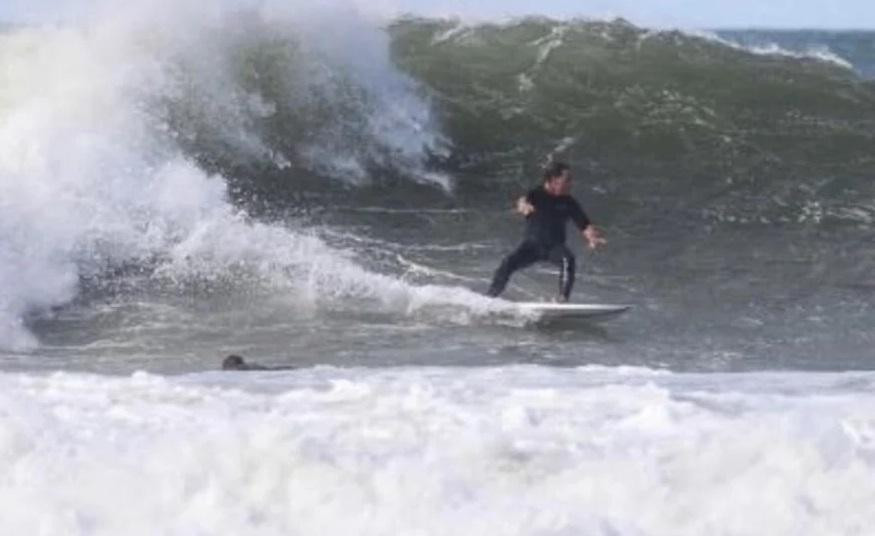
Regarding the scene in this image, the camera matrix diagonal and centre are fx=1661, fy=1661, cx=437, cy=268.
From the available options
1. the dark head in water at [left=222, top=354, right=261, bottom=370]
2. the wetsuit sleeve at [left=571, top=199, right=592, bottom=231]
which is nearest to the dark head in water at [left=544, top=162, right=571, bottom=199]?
the wetsuit sleeve at [left=571, top=199, right=592, bottom=231]

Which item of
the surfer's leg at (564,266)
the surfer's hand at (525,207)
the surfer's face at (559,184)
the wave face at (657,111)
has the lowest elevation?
the surfer's leg at (564,266)

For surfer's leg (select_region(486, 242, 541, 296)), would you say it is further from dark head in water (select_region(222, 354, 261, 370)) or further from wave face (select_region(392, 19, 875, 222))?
wave face (select_region(392, 19, 875, 222))

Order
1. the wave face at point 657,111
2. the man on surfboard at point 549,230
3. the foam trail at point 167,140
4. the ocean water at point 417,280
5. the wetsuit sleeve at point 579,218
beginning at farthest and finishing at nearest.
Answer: the wave face at point 657,111 < the foam trail at point 167,140 < the man on surfboard at point 549,230 < the wetsuit sleeve at point 579,218 < the ocean water at point 417,280

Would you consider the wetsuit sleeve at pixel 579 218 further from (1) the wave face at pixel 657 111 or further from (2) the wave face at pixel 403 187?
(1) the wave face at pixel 657 111

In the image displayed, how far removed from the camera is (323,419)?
21.3 ft

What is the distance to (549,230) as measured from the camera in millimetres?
11555

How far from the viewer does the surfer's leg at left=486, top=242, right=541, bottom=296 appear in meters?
11.5

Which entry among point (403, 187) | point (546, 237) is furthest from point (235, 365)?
point (403, 187)

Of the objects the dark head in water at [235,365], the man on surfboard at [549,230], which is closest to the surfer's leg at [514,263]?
the man on surfboard at [549,230]

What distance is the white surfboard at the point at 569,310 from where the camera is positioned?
11086 millimetres

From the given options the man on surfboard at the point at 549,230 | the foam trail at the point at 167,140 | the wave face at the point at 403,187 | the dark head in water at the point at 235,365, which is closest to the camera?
the dark head in water at the point at 235,365

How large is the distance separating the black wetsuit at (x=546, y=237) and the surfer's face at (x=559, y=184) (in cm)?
4

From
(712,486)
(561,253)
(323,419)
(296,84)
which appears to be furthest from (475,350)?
(296,84)

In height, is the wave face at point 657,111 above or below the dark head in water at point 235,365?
above
